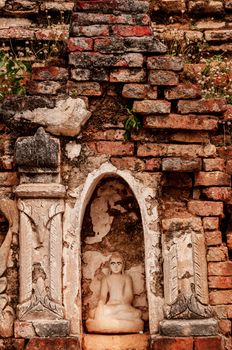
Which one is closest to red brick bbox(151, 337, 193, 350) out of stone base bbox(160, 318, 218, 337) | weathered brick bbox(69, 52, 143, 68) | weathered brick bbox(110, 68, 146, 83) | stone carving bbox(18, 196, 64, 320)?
stone base bbox(160, 318, 218, 337)

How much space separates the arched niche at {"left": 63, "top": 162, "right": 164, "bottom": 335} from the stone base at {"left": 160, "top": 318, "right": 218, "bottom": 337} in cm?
9

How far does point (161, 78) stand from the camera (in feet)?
14.6

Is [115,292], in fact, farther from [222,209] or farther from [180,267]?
[222,209]

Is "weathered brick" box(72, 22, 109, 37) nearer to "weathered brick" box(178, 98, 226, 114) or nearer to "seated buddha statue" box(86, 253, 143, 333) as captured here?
"weathered brick" box(178, 98, 226, 114)

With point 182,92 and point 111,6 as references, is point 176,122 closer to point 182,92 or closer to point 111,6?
point 182,92

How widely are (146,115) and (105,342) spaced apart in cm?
148

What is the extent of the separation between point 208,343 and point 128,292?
24.7 inches

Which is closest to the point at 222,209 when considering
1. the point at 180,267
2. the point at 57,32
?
the point at 180,267

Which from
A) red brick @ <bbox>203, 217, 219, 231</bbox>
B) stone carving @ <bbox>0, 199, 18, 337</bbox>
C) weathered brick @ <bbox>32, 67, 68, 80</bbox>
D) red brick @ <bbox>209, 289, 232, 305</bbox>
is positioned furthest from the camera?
weathered brick @ <bbox>32, 67, 68, 80</bbox>

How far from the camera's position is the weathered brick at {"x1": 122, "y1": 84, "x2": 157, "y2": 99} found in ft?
14.5

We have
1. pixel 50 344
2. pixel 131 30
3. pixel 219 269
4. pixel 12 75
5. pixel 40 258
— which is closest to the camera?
pixel 50 344

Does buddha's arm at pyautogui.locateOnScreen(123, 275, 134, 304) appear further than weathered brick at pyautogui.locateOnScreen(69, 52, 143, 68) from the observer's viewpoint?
No

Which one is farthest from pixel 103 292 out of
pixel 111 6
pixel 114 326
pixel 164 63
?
pixel 111 6

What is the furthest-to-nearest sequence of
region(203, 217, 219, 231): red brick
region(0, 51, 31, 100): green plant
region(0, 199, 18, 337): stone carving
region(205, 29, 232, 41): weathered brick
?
region(205, 29, 232, 41): weathered brick, region(0, 51, 31, 100): green plant, region(203, 217, 219, 231): red brick, region(0, 199, 18, 337): stone carving
